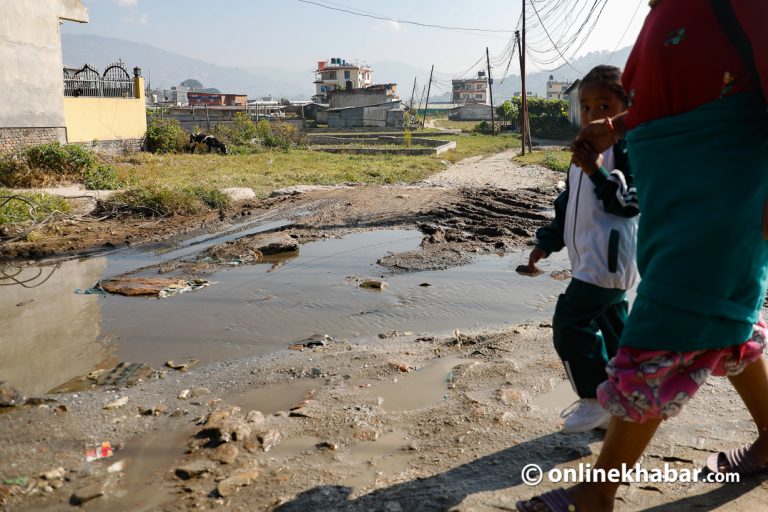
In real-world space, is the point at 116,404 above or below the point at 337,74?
below

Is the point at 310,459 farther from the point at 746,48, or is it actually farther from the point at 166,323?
the point at 166,323

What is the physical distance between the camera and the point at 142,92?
21.8 m

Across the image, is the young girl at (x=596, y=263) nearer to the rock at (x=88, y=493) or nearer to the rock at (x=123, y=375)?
the rock at (x=88, y=493)

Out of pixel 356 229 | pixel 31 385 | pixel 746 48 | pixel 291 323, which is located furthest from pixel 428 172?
pixel 746 48

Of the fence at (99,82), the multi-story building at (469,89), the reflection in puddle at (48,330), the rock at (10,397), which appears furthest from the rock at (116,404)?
the multi-story building at (469,89)

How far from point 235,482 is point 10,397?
1.63 m

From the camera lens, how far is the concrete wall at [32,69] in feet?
47.7

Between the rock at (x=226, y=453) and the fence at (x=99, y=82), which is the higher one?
the fence at (x=99, y=82)

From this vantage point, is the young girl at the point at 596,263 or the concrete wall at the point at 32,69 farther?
the concrete wall at the point at 32,69

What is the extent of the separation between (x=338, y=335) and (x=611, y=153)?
2.58m

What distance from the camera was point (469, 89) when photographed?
112 meters

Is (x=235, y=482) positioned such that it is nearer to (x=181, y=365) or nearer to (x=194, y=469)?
(x=194, y=469)

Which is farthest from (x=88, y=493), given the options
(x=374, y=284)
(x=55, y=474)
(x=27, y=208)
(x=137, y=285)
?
(x=27, y=208)

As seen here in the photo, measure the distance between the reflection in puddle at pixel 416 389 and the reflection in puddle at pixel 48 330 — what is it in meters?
1.88
